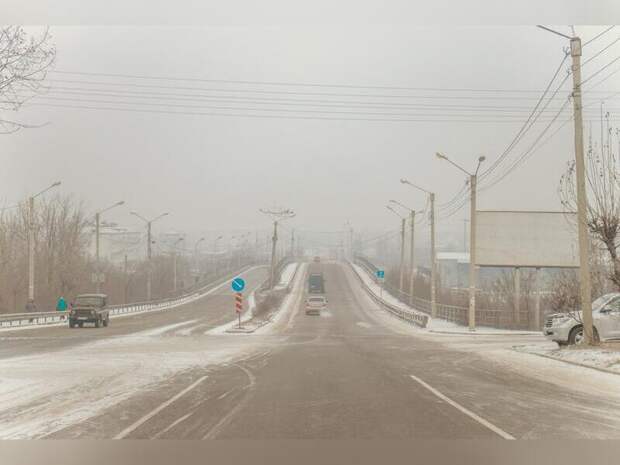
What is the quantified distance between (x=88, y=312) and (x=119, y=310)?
23.6 m

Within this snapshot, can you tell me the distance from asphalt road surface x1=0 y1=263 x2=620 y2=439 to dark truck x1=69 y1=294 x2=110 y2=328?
821 inches

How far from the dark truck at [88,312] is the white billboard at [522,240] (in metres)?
25.0

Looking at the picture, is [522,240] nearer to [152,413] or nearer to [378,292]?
[378,292]

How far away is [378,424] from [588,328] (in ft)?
42.2

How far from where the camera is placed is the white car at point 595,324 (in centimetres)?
2206

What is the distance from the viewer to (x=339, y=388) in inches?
544

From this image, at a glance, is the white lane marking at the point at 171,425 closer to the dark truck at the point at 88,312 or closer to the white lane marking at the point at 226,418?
the white lane marking at the point at 226,418

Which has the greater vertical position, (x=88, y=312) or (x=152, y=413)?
(x=152, y=413)

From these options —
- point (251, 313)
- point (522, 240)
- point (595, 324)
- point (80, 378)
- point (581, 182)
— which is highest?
point (581, 182)

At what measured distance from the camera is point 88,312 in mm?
43125

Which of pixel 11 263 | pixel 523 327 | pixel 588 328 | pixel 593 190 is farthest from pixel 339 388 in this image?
pixel 11 263

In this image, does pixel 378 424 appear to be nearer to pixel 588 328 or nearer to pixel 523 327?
pixel 588 328

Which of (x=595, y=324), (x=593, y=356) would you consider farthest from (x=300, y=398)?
(x=595, y=324)

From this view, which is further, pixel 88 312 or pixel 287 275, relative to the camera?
pixel 287 275
